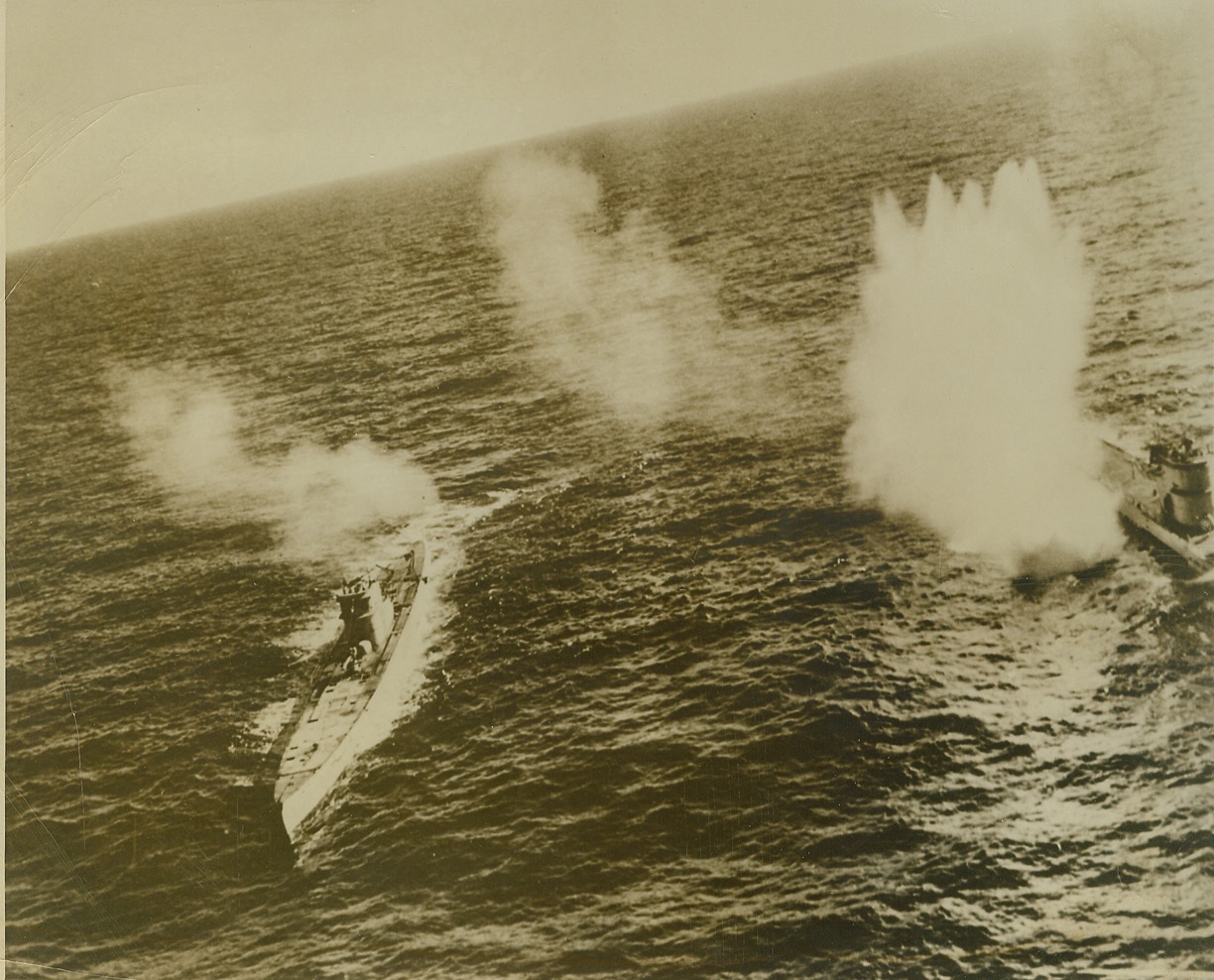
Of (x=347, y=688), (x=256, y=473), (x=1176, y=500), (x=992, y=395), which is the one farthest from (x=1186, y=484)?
(x=256, y=473)

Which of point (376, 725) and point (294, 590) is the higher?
point (294, 590)

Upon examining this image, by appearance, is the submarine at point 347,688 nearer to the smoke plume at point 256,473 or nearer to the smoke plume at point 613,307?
the smoke plume at point 256,473

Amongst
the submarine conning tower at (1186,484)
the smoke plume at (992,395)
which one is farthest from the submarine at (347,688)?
the submarine conning tower at (1186,484)

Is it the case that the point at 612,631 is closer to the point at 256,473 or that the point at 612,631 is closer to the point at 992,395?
the point at 992,395

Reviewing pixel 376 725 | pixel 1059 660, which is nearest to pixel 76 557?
pixel 376 725

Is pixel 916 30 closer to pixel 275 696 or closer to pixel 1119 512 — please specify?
pixel 1119 512

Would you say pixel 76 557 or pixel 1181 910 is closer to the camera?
pixel 1181 910

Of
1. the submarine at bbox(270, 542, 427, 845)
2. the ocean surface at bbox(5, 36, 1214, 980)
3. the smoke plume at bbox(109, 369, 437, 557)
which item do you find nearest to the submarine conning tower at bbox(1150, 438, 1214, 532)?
the ocean surface at bbox(5, 36, 1214, 980)
